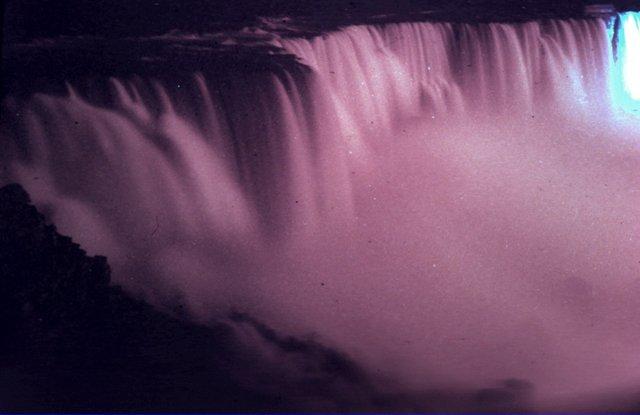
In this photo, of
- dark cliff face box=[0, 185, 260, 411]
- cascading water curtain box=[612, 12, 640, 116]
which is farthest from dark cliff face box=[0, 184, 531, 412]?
cascading water curtain box=[612, 12, 640, 116]

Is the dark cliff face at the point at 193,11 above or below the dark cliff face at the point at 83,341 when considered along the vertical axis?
above

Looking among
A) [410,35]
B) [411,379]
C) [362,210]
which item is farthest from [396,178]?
[411,379]

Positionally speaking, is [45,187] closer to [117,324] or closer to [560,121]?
[117,324]

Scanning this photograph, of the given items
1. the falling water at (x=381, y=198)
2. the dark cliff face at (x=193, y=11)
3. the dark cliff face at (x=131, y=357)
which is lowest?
→ the dark cliff face at (x=131, y=357)

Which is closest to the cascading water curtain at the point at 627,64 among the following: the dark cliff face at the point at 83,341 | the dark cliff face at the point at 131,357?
the dark cliff face at the point at 131,357

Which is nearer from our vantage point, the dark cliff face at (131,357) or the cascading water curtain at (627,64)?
the dark cliff face at (131,357)

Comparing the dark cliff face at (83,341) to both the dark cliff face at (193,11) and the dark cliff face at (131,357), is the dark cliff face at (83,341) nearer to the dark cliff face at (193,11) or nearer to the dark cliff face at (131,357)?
the dark cliff face at (131,357)

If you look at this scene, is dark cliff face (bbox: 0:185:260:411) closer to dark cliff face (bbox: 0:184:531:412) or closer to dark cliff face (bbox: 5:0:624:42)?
dark cliff face (bbox: 0:184:531:412)

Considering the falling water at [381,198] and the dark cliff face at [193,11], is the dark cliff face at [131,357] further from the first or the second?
the dark cliff face at [193,11]
